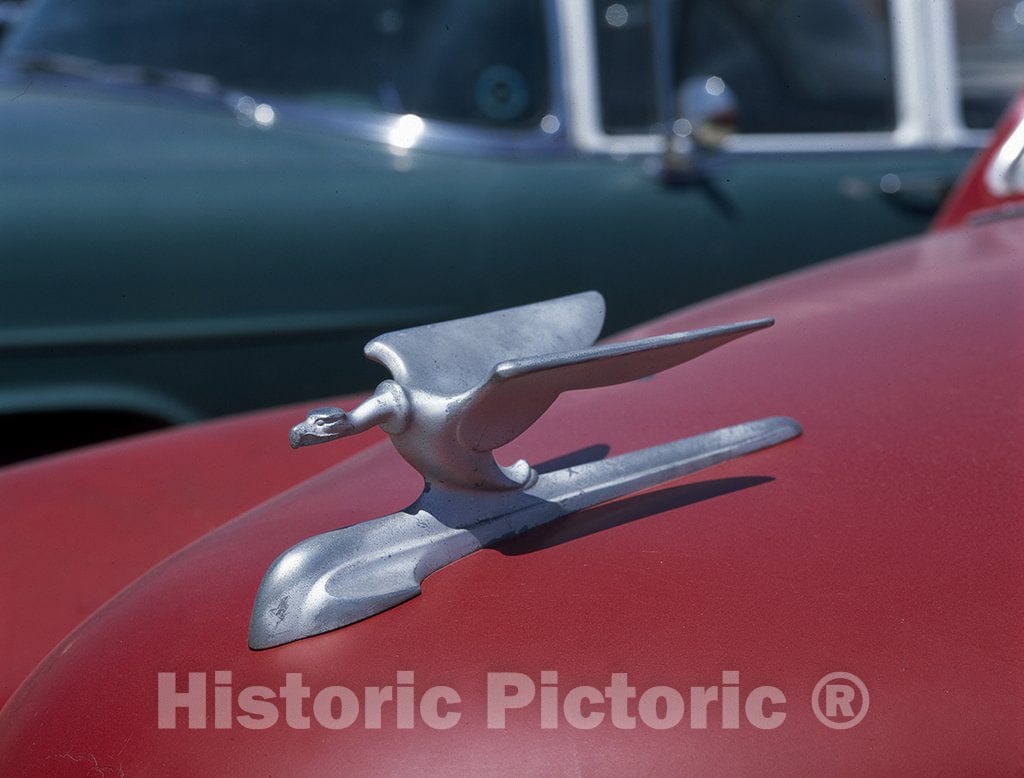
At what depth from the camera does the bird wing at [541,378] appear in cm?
73

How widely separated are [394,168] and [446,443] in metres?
1.95

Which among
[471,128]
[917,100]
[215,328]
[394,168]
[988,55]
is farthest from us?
[988,55]

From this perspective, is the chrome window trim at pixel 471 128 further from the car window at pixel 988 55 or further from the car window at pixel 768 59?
the car window at pixel 988 55

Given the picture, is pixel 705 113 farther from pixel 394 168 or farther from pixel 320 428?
pixel 320 428

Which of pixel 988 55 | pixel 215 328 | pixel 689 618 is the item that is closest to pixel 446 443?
pixel 689 618

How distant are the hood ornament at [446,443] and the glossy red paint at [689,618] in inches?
0.6

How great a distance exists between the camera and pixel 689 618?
0.73m

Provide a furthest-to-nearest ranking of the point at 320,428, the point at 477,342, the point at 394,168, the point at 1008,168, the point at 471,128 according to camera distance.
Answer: the point at 471,128
the point at 394,168
the point at 1008,168
the point at 477,342
the point at 320,428

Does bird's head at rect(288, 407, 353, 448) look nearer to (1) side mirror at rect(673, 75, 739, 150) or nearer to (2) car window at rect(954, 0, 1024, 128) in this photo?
(1) side mirror at rect(673, 75, 739, 150)

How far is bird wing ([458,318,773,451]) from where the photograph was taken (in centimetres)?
73

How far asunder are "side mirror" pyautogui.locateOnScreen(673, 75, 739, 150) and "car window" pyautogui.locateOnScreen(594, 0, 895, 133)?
0.22 ft

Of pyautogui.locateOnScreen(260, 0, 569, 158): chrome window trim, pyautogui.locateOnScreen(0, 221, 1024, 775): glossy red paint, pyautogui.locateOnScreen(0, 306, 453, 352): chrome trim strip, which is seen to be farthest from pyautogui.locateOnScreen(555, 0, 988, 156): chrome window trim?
pyautogui.locateOnScreen(0, 221, 1024, 775): glossy red paint

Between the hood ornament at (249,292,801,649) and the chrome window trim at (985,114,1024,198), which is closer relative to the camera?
the hood ornament at (249,292,801,649)

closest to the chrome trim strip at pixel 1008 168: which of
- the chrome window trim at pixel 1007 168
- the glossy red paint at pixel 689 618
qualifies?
the chrome window trim at pixel 1007 168
